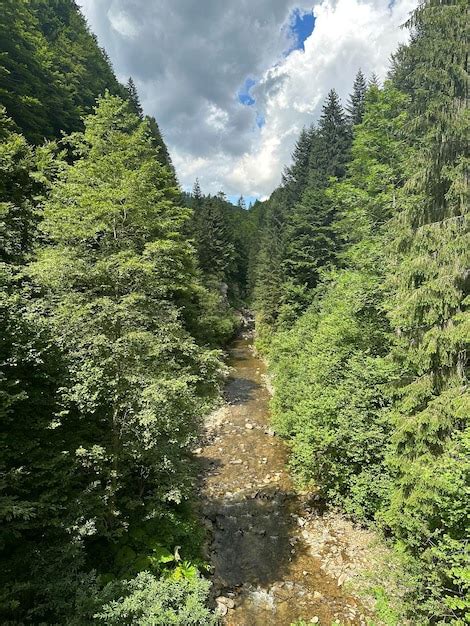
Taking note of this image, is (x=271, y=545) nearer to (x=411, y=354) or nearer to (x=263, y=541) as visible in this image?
(x=263, y=541)

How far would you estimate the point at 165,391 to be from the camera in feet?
23.9

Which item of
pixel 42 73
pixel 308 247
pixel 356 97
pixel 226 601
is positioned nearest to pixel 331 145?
pixel 356 97

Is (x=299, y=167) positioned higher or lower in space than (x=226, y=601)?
higher

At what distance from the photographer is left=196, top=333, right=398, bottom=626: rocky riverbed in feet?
27.4

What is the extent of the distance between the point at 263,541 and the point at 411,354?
7599 millimetres

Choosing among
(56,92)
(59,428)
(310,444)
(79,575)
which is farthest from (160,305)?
(56,92)

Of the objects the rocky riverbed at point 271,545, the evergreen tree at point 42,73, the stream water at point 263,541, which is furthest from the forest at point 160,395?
the evergreen tree at point 42,73

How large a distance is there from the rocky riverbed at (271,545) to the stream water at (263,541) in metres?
0.02

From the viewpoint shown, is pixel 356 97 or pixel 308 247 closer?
pixel 308 247

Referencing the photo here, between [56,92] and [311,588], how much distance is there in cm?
3649

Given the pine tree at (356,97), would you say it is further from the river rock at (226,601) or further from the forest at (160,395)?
the river rock at (226,601)

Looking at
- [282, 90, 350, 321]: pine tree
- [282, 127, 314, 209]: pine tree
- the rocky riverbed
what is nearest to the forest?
the rocky riverbed

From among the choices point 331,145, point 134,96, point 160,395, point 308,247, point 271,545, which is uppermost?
point 134,96

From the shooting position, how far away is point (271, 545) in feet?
34.6
